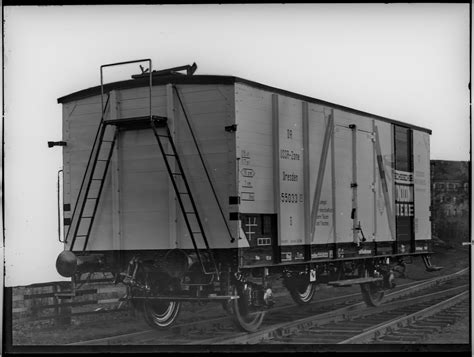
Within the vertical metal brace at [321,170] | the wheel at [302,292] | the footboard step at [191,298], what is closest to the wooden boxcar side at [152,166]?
the footboard step at [191,298]

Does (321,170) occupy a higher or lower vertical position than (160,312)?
higher

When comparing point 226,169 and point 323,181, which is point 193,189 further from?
point 323,181

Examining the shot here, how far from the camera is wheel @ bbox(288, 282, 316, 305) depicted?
12900mm

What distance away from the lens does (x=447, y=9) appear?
449 inches

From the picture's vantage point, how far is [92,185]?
11.3 meters

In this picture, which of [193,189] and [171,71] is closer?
[193,189]

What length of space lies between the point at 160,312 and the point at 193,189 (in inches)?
72.4

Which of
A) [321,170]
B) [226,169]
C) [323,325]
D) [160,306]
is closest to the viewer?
[226,169]

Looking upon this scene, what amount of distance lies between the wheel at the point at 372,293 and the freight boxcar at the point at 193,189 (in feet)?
6.33

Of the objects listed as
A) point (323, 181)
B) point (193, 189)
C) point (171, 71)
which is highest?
point (171, 71)

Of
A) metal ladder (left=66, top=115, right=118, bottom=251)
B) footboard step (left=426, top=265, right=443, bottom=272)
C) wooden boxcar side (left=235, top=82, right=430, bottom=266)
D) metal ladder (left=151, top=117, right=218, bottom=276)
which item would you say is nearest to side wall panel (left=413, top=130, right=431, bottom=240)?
wooden boxcar side (left=235, top=82, right=430, bottom=266)

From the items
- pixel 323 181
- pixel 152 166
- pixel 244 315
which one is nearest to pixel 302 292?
pixel 323 181

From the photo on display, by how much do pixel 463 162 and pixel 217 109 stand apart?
3.66m

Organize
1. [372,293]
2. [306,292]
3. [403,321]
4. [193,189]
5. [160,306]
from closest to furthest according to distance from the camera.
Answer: [193,189]
[160,306]
[403,321]
[306,292]
[372,293]
